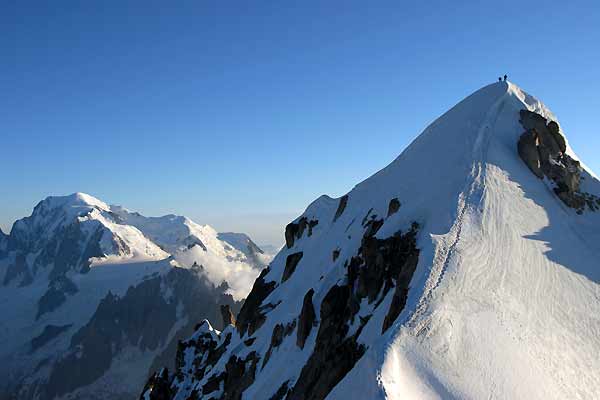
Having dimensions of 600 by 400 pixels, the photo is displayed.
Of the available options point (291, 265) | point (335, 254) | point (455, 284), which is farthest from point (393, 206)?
point (291, 265)

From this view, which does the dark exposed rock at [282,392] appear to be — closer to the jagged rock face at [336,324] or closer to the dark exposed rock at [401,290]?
the jagged rock face at [336,324]

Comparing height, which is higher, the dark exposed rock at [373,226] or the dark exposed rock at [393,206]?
the dark exposed rock at [393,206]

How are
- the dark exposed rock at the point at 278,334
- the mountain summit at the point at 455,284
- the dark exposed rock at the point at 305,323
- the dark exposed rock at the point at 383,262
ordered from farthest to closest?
the dark exposed rock at the point at 278,334 < the dark exposed rock at the point at 305,323 < the dark exposed rock at the point at 383,262 < the mountain summit at the point at 455,284

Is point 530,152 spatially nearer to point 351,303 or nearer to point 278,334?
point 351,303

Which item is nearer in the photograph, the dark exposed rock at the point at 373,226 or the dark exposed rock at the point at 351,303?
the dark exposed rock at the point at 351,303

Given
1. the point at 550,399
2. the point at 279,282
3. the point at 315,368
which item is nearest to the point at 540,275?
the point at 550,399

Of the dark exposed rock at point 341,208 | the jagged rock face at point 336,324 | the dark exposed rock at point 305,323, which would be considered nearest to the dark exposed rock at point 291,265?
the jagged rock face at point 336,324

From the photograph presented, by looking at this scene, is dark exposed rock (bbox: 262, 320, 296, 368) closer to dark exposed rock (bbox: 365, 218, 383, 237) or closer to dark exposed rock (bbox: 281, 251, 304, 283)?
dark exposed rock (bbox: 365, 218, 383, 237)
